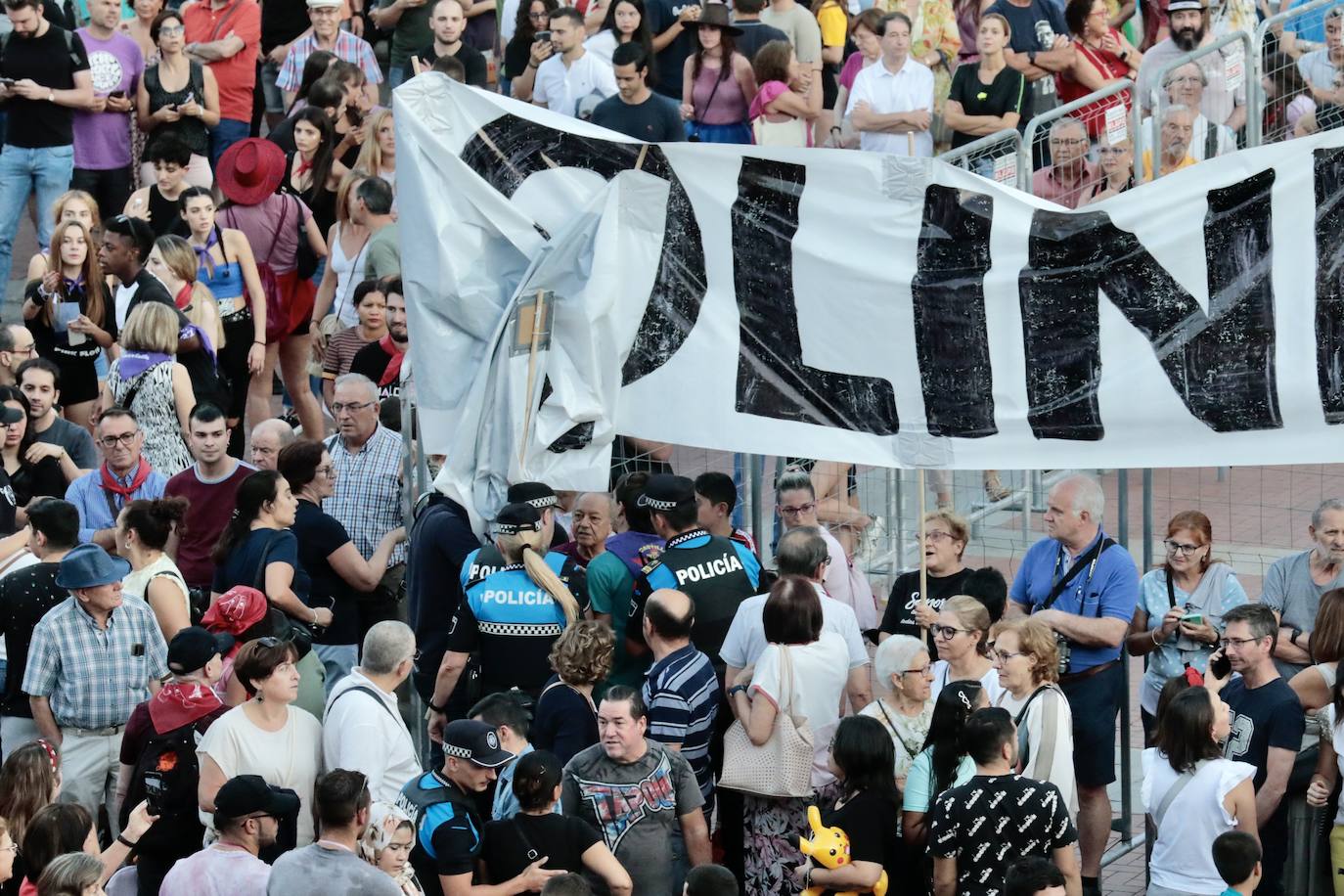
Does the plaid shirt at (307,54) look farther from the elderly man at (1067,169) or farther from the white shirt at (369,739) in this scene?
the white shirt at (369,739)

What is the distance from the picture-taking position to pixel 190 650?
25.2 ft

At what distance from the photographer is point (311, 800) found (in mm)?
7703

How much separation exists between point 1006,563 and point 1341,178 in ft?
14.6

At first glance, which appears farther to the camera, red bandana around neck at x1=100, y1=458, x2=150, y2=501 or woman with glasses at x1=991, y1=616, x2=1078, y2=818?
red bandana around neck at x1=100, y1=458, x2=150, y2=501

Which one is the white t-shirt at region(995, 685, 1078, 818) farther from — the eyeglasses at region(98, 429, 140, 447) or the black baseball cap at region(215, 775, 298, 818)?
the eyeglasses at region(98, 429, 140, 447)

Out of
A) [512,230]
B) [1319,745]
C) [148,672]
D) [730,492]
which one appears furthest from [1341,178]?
[148,672]

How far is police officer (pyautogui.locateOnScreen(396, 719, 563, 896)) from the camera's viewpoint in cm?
709

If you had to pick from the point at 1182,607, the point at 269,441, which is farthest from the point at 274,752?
the point at 1182,607

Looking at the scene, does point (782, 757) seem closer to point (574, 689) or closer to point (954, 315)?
point (574, 689)

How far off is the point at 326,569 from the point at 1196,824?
13.5ft

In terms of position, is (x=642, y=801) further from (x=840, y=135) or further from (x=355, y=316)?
(x=840, y=135)

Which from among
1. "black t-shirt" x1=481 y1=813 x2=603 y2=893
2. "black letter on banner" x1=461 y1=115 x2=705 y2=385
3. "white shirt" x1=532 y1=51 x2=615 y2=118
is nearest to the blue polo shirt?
"black letter on banner" x1=461 y1=115 x2=705 y2=385

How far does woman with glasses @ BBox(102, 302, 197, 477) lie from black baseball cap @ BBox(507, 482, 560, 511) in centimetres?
292

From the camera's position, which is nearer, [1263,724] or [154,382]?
[1263,724]
